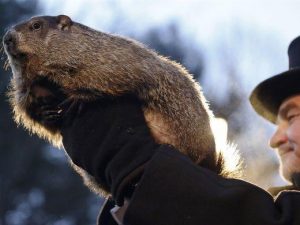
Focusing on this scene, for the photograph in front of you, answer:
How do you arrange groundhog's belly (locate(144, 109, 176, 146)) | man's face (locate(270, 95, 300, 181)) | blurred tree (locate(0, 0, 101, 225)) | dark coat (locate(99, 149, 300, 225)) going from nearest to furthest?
dark coat (locate(99, 149, 300, 225)) < groundhog's belly (locate(144, 109, 176, 146)) < man's face (locate(270, 95, 300, 181)) < blurred tree (locate(0, 0, 101, 225))

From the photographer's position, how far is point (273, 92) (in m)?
2.50

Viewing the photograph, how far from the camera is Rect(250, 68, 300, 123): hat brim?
236 centimetres

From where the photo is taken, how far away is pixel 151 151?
178 cm

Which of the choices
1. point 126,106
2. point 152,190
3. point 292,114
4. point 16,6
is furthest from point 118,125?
point 16,6

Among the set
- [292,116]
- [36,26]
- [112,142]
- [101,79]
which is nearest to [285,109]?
[292,116]

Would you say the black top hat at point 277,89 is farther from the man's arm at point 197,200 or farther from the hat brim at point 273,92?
the man's arm at point 197,200

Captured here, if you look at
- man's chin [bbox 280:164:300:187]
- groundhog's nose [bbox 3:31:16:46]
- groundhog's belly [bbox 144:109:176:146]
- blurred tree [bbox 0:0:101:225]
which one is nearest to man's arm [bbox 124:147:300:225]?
groundhog's belly [bbox 144:109:176:146]

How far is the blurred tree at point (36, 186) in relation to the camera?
13578 millimetres

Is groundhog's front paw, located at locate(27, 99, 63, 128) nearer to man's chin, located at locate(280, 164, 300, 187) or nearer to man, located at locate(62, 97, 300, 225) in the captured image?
man, located at locate(62, 97, 300, 225)

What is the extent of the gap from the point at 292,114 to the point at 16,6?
1065 cm

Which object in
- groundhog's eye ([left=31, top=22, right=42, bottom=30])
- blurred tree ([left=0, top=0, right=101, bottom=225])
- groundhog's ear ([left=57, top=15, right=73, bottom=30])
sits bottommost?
blurred tree ([left=0, top=0, right=101, bottom=225])

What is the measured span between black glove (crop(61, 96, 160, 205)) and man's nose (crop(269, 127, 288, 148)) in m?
0.50

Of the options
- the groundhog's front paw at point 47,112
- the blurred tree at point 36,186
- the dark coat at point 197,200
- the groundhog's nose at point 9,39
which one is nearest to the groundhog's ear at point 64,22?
the groundhog's nose at point 9,39

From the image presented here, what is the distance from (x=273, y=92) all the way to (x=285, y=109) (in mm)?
128
